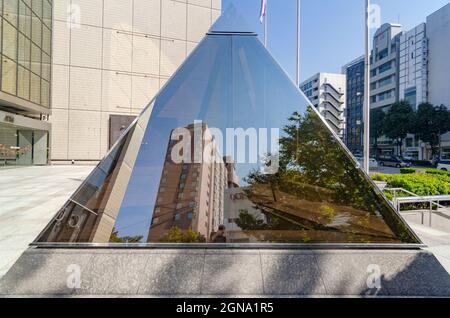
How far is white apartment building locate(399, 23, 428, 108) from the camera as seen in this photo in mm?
45219

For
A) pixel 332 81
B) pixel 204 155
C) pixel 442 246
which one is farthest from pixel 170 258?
pixel 332 81

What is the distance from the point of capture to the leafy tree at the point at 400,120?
38.5 meters

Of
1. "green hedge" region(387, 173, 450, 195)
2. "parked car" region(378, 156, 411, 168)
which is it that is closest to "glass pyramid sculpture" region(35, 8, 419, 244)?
"green hedge" region(387, 173, 450, 195)

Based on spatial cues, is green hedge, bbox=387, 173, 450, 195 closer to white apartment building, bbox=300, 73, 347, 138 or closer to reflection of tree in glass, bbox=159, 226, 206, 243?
reflection of tree in glass, bbox=159, 226, 206, 243

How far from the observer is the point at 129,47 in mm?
26062

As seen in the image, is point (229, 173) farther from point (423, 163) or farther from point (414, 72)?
point (414, 72)

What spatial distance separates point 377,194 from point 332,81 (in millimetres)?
85449

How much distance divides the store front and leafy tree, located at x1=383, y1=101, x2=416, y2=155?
43.2m

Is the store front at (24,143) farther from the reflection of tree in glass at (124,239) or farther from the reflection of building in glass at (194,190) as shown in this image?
the reflection of tree in glass at (124,239)

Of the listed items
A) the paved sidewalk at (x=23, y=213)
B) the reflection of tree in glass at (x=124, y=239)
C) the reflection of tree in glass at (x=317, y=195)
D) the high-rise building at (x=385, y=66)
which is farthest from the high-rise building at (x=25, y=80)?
the high-rise building at (x=385, y=66)

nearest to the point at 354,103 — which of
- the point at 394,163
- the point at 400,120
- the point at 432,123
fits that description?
the point at 400,120

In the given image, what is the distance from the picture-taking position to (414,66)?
4756 cm

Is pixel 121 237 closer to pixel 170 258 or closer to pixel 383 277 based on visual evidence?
pixel 170 258

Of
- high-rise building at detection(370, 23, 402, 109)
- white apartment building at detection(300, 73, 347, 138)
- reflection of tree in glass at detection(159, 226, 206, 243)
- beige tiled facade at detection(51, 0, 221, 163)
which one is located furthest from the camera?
white apartment building at detection(300, 73, 347, 138)
